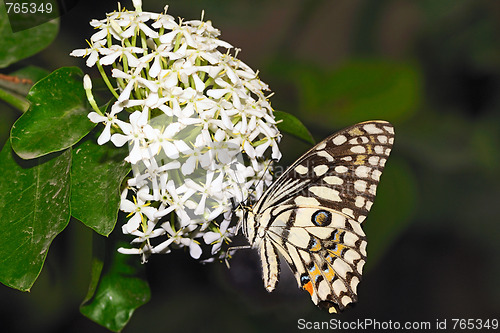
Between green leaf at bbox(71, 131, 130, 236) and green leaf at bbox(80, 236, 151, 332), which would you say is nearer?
Result: green leaf at bbox(71, 131, 130, 236)

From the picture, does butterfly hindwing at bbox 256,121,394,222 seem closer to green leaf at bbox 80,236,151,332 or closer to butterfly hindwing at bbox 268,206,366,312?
butterfly hindwing at bbox 268,206,366,312

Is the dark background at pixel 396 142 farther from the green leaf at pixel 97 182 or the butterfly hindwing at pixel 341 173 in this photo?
the green leaf at pixel 97 182

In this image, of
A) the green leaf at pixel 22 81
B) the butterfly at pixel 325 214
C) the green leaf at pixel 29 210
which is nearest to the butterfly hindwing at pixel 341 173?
the butterfly at pixel 325 214

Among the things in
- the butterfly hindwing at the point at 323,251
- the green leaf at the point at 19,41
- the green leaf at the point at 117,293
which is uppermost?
the green leaf at the point at 19,41

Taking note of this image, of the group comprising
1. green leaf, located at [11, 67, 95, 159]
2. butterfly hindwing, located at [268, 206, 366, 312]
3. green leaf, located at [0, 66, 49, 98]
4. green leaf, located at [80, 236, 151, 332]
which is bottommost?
green leaf, located at [80, 236, 151, 332]

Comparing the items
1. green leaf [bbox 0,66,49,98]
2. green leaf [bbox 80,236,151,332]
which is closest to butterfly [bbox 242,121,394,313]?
green leaf [bbox 80,236,151,332]

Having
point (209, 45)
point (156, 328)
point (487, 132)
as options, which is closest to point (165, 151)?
point (209, 45)

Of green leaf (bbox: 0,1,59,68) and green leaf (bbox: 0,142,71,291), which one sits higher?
green leaf (bbox: 0,1,59,68)

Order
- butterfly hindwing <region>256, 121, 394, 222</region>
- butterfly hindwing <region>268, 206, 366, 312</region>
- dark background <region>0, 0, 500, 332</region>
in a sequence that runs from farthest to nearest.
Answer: dark background <region>0, 0, 500, 332</region> → butterfly hindwing <region>268, 206, 366, 312</region> → butterfly hindwing <region>256, 121, 394, 222</region>
